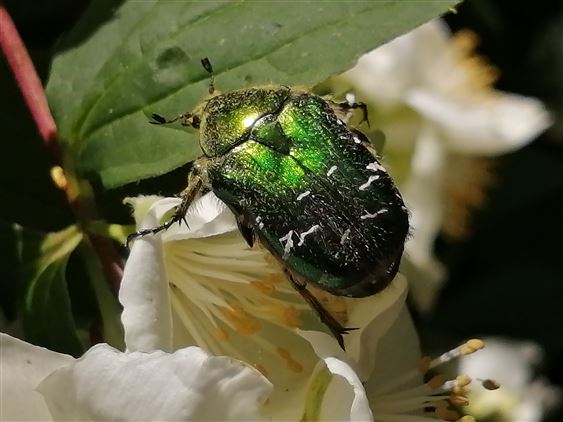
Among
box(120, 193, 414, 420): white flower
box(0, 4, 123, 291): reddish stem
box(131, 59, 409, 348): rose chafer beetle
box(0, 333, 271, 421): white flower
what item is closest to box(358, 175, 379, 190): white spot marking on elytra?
box(131, 59, 409, 348): rose chafer beetle

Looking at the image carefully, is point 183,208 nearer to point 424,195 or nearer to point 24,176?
point 24,176

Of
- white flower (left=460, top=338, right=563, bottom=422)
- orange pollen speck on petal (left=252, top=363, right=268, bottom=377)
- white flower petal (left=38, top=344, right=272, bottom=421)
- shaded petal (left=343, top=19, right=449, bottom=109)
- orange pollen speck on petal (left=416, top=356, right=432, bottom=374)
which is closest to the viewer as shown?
white flower petal (left=38, top=344, right=272, bottom=421)

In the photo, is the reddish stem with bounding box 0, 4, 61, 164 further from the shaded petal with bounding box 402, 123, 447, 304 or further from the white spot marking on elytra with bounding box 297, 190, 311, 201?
the shaded petal with bounding box 402, 123, 447, 304

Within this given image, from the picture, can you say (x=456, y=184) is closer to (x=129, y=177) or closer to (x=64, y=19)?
(x=64, y=19)

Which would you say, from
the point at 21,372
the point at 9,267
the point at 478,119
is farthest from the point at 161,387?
the point at 478,119

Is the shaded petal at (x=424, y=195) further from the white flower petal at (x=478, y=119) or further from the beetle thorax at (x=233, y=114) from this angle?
the beetle thorax at (x=233, y=114)
